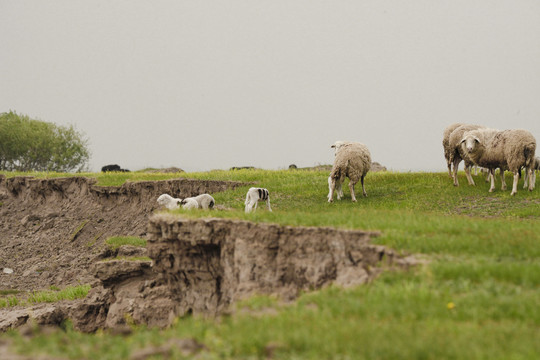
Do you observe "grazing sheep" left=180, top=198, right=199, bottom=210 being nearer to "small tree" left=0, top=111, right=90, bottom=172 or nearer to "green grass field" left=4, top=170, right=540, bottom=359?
"green grass field" left=4, top=170, right=540, bottom=359

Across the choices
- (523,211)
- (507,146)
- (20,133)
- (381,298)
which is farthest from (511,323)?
(20,133)

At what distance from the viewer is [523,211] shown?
65.1 ft

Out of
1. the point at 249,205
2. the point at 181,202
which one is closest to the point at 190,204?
the point at 181,202

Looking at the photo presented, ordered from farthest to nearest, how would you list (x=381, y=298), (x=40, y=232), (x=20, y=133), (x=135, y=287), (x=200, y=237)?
(x=20, y=133)
(x=40, y=232)
(x=135, y=287)
(x=200, y=237)
(x=381, y=298)

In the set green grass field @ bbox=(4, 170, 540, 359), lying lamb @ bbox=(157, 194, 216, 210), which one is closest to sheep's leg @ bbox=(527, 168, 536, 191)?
green grass field @ bbox=(4, 170, 540, 359)

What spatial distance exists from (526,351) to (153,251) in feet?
38.1

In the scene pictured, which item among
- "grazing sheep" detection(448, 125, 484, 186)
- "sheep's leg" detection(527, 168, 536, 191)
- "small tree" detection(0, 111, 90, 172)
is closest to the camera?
"sheep's leg" detection(527, 168, 536, 191)

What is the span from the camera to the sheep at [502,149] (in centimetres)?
2211

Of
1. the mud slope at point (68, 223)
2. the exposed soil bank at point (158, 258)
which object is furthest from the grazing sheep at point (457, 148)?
the exposed soil bank at point (158, 258)

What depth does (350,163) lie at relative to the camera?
23.0 meters

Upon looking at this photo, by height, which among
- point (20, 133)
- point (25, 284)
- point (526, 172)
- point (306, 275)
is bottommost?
point (25, 284)

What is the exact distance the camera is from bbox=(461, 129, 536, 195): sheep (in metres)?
22.1

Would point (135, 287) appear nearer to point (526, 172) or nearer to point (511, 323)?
point (511, 323)

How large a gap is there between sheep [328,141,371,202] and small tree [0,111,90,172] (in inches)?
2110
